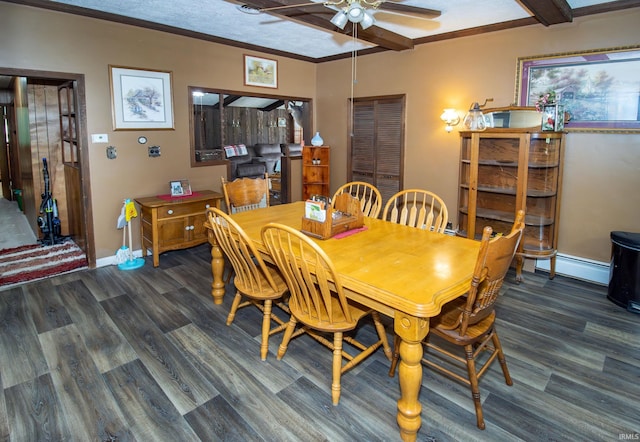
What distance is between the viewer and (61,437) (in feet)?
6.34

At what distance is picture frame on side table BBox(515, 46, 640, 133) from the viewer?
3.48 meters

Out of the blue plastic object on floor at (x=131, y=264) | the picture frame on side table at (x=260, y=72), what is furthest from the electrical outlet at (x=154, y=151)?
the picture frame on side table at (x=260, y=72)

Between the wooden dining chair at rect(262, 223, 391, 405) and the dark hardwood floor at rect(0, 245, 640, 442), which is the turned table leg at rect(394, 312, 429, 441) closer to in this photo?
the dark hardwood floor at rect(0, 245, 640, 442)

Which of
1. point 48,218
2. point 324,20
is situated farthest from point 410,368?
point 48,218

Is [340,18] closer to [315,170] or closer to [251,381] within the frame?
[251,381]

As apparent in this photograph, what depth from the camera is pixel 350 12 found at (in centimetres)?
241

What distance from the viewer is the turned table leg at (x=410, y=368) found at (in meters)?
1.76

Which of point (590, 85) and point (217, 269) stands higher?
point (590, 85)

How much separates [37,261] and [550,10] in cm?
552

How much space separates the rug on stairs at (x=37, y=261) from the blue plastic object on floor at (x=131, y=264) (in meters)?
0.40

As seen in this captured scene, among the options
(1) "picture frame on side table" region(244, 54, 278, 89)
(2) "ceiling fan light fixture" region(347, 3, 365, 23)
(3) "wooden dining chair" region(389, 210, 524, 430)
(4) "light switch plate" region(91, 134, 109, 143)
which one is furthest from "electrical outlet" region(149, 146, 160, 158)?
(3) "wooden dining chair" region(389, 210, 524, 430)

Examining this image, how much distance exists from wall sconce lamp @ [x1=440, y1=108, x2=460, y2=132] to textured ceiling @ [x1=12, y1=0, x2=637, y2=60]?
2.78 feet

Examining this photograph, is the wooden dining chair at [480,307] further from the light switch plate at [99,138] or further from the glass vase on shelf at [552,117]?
the light switch plate at [99,138]


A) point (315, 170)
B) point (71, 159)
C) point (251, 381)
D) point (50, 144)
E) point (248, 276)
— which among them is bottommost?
point (251, 381)
